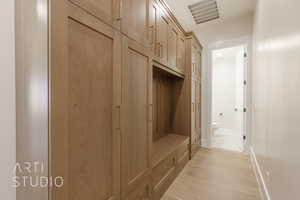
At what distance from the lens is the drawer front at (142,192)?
137cm

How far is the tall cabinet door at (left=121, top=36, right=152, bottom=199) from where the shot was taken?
1.27m

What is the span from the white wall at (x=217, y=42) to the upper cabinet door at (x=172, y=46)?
165 cm

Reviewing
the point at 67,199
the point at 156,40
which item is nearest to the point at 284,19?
the point at 156,40

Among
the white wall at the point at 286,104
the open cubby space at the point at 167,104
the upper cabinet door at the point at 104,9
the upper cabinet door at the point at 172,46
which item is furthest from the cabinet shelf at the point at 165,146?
the upper cabinet door at the point at 104,9

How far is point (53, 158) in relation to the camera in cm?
73

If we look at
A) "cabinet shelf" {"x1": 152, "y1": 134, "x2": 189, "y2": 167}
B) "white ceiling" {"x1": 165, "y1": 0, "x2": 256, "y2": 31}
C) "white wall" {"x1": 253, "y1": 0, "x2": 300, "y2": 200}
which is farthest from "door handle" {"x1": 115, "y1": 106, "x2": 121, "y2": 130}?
"white ceiling" {"x1": 165, "y1": 0, "x2": 256, "y2": 31}

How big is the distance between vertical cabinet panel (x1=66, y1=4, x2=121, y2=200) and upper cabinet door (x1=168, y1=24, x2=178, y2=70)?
55.2 inches

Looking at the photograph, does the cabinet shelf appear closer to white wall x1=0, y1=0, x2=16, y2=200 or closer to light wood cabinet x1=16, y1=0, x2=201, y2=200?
light wood cabinet x1=16, y1=0, x2=201, y2=200

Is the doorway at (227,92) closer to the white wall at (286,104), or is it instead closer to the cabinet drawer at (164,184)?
the cabinet drawer at (164,184)

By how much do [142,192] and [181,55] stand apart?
2.38 metres

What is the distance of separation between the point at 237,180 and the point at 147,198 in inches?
63.2

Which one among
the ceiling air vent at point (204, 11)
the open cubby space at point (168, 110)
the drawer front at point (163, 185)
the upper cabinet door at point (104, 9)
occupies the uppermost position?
the ceiling air vent at point (204, 11)

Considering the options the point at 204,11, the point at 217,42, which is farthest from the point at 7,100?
the point at 217,42

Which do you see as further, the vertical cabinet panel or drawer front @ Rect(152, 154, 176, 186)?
drawer front @ Rect(152, 154, 176, 186)
